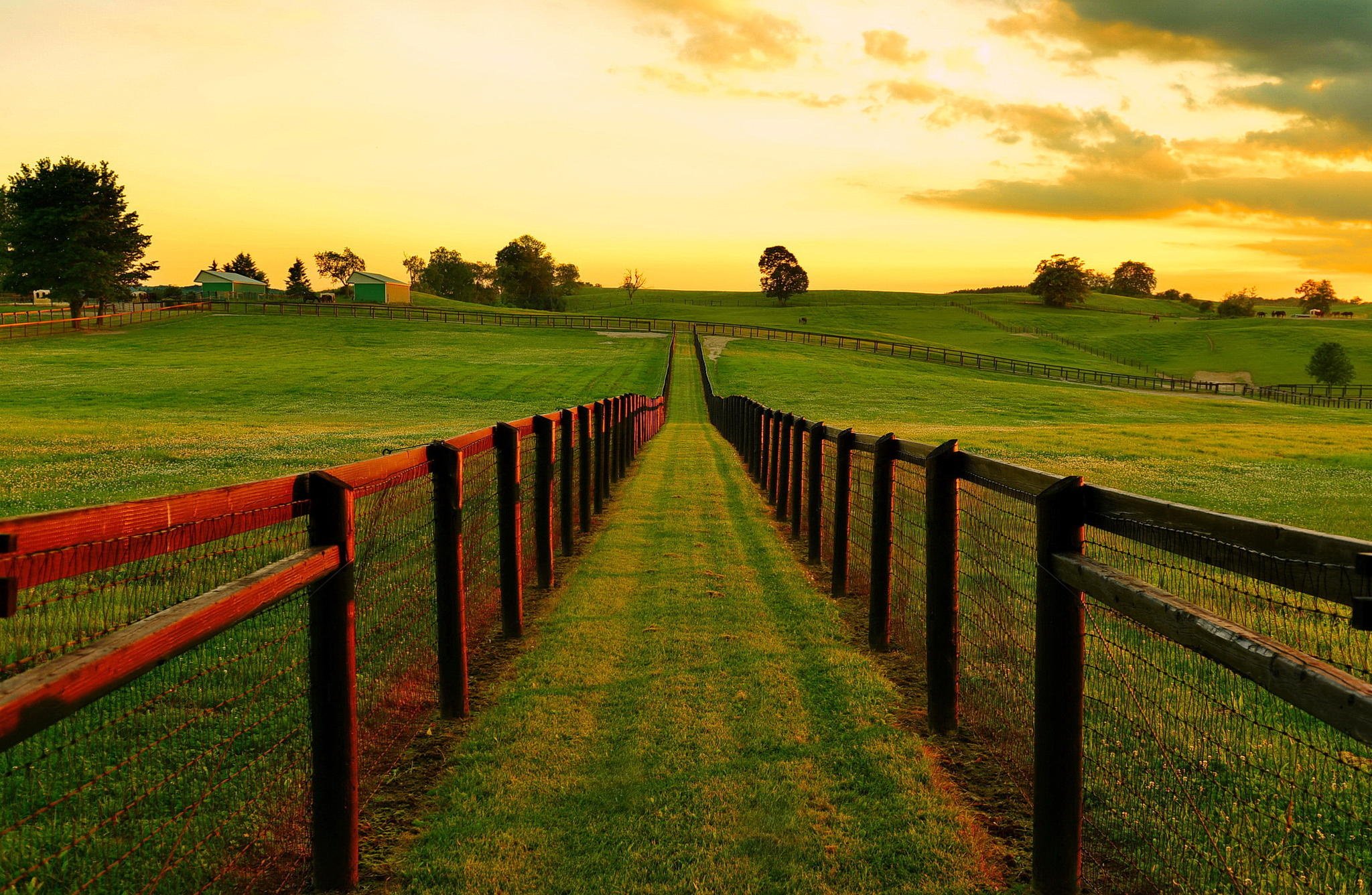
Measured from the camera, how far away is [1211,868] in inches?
147

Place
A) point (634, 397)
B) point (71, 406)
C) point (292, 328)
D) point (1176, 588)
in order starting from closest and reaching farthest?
point (1176, 588) → point (634, 397) → point (71, 406) → point (292, 328)

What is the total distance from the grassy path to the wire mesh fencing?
553mm

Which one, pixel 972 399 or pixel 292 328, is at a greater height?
pixel 292 328

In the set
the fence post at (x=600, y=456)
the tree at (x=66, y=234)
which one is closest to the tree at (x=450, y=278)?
the tree at (x=66, y=234)

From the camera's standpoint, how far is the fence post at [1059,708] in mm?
3803

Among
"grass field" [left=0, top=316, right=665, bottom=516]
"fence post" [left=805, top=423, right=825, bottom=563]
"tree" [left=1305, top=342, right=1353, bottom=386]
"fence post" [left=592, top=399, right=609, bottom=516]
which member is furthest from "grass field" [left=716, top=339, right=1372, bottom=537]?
"tree" [left=1305, top=342, right=1353, bottom=386]

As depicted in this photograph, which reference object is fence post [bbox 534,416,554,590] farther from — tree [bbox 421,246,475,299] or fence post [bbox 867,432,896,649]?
tree [bbox 421,246,475,299]

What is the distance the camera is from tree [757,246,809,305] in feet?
547

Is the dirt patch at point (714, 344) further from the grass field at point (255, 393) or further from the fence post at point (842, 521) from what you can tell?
the fence post at point (842, 521)

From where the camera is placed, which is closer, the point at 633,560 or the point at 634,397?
the point at 633,560

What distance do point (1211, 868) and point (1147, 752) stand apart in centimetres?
113

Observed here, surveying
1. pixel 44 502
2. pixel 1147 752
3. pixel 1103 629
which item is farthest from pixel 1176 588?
pixel 44 502

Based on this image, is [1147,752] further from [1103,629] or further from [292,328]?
[292,328]

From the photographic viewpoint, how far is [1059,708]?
3.92 metres
